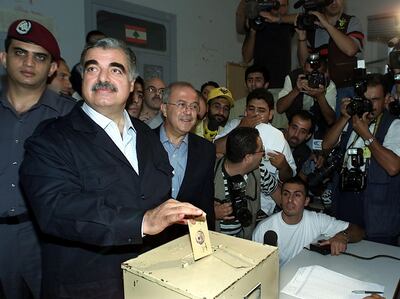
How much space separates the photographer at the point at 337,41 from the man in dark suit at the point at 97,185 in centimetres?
200

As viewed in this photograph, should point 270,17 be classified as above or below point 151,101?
above

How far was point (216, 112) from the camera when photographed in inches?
109

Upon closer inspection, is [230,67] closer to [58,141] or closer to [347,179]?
[347,179]

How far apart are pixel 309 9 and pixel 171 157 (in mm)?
1810

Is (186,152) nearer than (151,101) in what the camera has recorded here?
Yes

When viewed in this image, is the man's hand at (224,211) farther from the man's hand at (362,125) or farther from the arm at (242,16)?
the arm at (242,16)

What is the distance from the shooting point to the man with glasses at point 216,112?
9.04 feet

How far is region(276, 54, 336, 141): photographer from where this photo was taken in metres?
2.67

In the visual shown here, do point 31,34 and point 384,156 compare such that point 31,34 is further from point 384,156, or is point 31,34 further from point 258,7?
point 258,7

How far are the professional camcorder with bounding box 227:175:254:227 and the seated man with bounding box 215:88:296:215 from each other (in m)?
0.35

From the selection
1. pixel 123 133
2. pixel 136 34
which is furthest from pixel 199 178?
pixel 136 34

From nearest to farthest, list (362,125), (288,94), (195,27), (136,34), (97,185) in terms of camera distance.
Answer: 1. (97,185)
2. (362,125)
3. (288,94)
4. (136,34)
5. (195,27)

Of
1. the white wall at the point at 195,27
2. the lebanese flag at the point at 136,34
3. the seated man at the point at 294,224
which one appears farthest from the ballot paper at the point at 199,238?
the lebanese flag at the point at 136,34

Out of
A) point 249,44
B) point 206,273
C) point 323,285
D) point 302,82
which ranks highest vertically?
point 249,44
